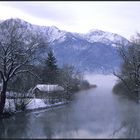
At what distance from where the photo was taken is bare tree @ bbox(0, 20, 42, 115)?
41844 mm

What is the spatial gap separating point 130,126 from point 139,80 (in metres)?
22.7

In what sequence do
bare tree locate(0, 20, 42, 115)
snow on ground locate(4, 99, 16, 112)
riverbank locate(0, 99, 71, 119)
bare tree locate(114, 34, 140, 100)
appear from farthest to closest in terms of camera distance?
bare tree locate(114, 34, 140, 100), snow on ground locate(4, 99, 16, 112), riverbank locate(0, 99, 71, 119), bare tree locate(0, 20, 42, 115)

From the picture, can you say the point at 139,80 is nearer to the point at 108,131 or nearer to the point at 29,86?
the point at 29,86

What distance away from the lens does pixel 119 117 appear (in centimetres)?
4109

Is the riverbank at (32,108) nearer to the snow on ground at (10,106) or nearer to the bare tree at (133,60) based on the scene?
the snow on ground at (10,106)

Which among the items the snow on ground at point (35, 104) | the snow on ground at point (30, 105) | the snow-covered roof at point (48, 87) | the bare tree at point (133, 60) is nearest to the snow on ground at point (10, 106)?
the snow on ground at point (30, 105)

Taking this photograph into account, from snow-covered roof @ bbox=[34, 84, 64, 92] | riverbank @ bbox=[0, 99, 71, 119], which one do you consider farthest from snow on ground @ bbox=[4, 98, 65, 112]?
snow-covered roof @ bbox=[34, 84, 64, 92]

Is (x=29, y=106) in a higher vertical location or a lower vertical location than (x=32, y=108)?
higher

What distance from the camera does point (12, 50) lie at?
4197cm

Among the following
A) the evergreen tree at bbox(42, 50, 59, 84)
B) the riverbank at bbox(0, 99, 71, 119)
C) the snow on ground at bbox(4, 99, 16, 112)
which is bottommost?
the riverbank at bbox(0, 99, 71, 119)

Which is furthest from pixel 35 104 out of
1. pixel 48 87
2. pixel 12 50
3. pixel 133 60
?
pixel 133 60

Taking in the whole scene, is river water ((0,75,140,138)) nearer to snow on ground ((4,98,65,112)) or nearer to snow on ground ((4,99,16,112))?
snow on ground ((4,99,16,112))

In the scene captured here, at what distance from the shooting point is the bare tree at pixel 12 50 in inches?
1647

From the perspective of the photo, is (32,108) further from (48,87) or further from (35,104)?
(48,87)
